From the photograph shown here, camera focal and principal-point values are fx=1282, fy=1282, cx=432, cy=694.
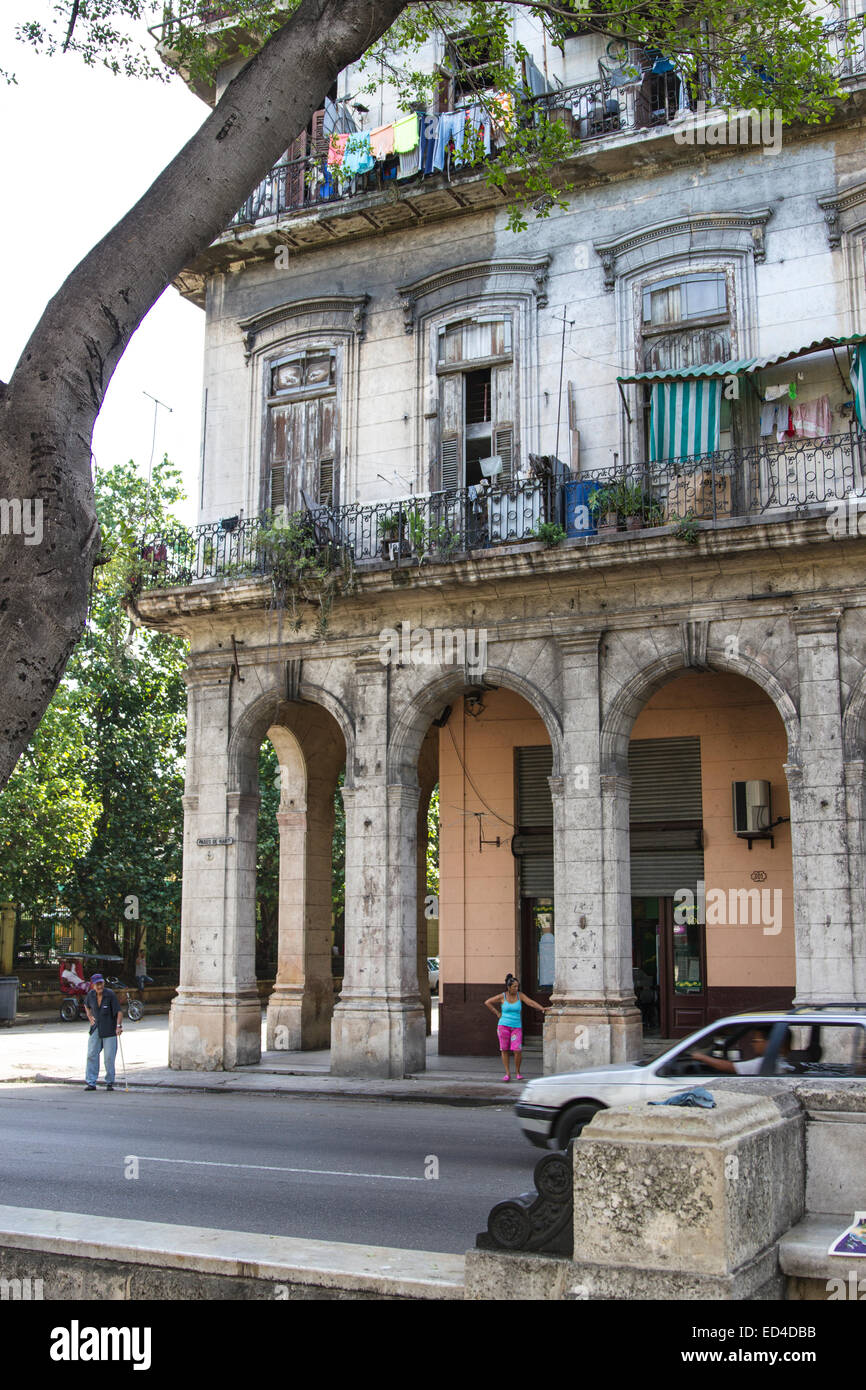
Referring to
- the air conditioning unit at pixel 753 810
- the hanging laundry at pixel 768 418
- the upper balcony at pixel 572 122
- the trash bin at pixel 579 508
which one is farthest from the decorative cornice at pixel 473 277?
the air conditioning unit at pixel 753 810

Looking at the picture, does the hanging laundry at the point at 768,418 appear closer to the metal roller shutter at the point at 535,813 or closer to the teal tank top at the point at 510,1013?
the metal roller shutter at the point at 535,813

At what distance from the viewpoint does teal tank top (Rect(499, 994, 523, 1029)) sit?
1775 cm

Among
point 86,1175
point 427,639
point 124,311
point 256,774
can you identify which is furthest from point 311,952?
point 124,311

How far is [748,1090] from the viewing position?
17.8ft

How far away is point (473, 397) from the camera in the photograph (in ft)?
69.4

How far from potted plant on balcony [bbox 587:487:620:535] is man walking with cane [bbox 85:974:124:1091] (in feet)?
32.2

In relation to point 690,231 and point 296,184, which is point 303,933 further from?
point 690,231

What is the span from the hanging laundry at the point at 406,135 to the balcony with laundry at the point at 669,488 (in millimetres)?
5402

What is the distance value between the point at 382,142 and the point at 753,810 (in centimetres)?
1244

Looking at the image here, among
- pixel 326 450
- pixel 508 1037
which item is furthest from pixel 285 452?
pixel 508 1037

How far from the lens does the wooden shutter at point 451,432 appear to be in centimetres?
2081

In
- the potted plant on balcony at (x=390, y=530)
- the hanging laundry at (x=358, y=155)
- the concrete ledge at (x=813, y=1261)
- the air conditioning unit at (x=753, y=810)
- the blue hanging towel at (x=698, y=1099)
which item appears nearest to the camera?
the concrete ledge at (x=813, y=1261)

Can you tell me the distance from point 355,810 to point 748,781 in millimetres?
6166
